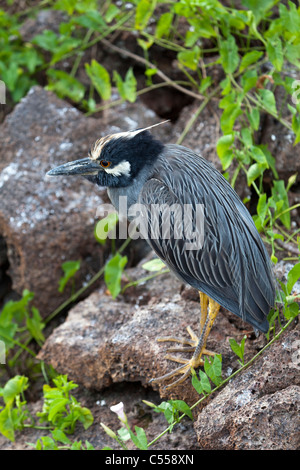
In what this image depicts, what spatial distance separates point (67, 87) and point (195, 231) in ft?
7.07

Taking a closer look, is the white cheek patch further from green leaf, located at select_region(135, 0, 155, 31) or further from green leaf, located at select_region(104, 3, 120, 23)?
green leaf, located at select_region(104, 3, 120, 23)

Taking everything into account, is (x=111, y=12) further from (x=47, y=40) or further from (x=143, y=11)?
(x=47, y=40)

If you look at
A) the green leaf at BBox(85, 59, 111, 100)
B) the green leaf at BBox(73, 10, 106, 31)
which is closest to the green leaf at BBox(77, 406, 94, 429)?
the green leaf at BBox(85, 59, 111, 100)

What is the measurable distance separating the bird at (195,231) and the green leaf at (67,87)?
155 cm

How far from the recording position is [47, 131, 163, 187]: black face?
2.95 m

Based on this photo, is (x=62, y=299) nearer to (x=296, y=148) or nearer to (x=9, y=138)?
(x=9, y=138)

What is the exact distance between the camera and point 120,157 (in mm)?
2951

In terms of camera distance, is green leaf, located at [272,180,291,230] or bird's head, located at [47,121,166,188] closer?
bird's head, located at [47,121,166,188]

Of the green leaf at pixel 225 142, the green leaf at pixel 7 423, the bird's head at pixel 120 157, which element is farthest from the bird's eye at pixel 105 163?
the green leaf at pixel 7 423

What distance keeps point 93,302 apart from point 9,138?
4.69ft

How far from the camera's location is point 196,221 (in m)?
2.80

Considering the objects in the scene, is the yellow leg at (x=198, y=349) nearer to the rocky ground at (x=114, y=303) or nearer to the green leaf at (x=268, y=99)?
the rocky ground at (x=114, y=303)

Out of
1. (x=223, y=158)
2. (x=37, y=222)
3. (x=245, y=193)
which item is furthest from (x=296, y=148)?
(x=37, y=222)

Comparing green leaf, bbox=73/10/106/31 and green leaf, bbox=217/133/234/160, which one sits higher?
green leaf, bbox=73/10/106/31
